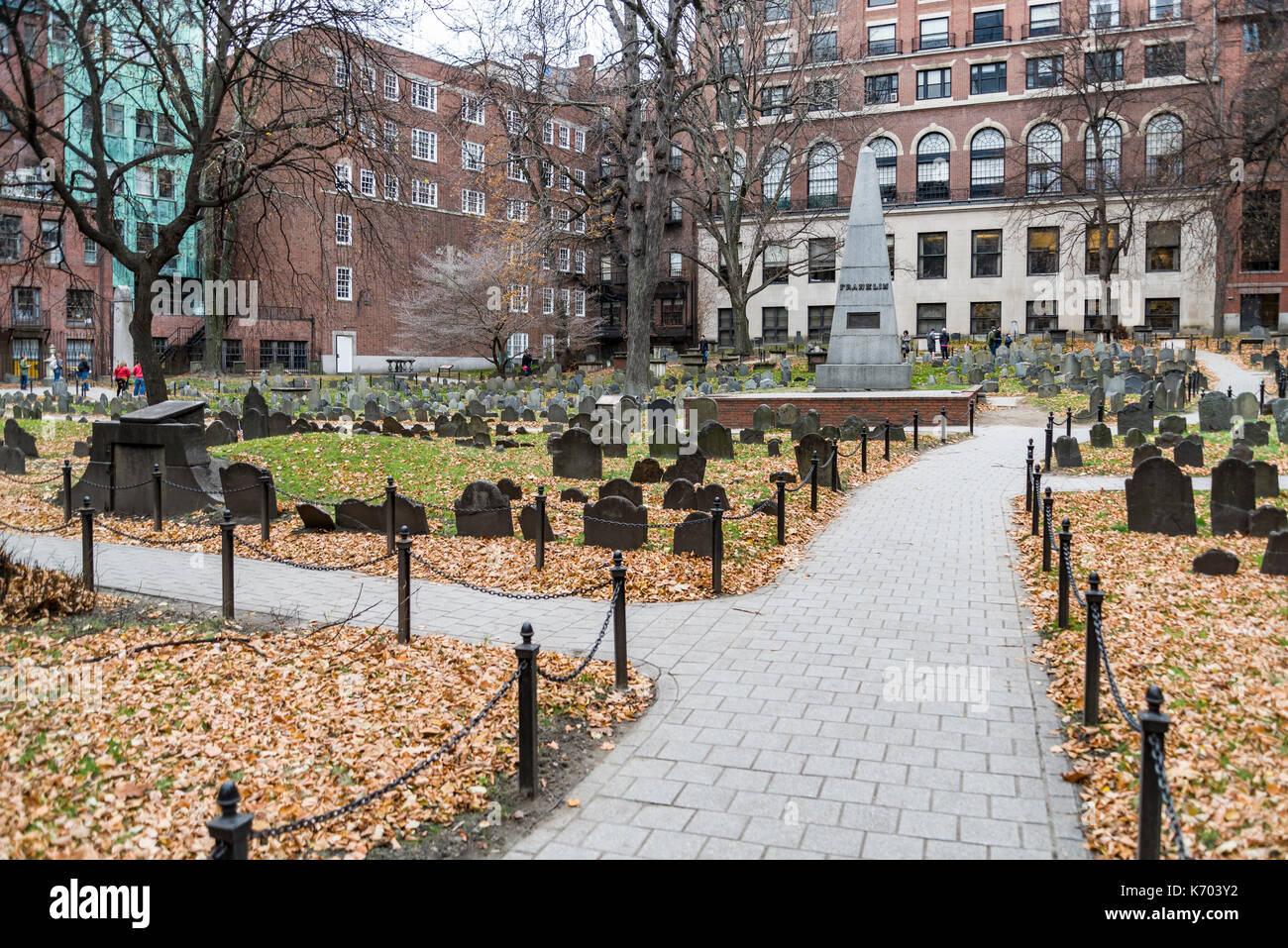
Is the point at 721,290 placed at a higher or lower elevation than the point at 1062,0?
lower

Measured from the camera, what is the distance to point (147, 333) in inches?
700

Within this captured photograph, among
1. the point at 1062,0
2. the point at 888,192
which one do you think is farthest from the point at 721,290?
the point at 1062,0

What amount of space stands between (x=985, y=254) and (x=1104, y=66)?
445 inches

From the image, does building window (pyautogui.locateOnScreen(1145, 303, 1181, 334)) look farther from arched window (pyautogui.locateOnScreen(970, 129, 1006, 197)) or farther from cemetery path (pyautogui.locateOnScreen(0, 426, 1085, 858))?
cemetery path (pyautogui.locateOnScreen(0, 426, 1085, 858))

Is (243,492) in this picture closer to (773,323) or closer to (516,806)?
(516,806)

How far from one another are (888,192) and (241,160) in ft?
164

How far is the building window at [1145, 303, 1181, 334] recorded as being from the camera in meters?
53.8

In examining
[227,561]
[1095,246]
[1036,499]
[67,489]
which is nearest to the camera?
[227,561]

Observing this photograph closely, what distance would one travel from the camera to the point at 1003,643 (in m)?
7.77

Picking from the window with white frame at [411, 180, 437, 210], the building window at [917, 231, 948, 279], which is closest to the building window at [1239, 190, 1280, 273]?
the building window at [917, 231, 948, 279]

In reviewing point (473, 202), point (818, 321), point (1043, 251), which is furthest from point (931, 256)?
point (473, 202)

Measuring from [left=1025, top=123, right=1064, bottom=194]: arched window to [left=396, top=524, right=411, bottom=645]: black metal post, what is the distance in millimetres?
55615

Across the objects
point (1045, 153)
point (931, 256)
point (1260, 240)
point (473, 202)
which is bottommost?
point (1260, 240)
